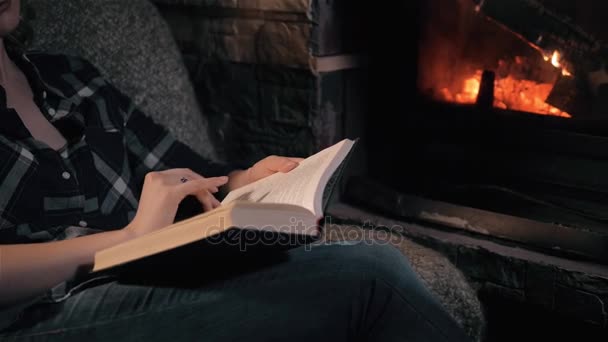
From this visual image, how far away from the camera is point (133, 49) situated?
62.9 inches

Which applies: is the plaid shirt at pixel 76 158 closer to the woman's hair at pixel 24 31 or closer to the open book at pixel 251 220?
the woman's hair at pixel 24 31

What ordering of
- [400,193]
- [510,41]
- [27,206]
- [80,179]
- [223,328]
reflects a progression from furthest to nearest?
[400,193], [510,41], [80,179], [27,206], [223,328]

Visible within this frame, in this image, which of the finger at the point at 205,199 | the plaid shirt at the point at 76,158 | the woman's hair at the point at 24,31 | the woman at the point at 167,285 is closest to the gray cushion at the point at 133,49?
the woman's hair at the point at 24,31

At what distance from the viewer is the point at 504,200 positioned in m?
1.57

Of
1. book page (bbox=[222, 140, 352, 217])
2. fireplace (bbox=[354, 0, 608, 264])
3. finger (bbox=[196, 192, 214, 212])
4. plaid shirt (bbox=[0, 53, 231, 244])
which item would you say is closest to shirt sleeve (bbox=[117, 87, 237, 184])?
plaid shirt (bbox=[0, 53, 231, 244])

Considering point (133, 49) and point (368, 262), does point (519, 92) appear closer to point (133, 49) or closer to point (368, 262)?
point (368, 262)

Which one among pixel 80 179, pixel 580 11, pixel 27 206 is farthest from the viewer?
pixel 580 11

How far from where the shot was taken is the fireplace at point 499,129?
1426 mm

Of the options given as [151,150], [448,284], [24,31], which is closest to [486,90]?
[448,284]

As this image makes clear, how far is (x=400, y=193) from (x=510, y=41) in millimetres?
466

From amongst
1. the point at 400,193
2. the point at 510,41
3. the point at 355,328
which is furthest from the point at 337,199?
the point at 355,328

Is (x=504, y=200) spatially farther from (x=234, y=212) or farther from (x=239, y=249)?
(x=234, y=212)

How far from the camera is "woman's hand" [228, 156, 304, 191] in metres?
1.07

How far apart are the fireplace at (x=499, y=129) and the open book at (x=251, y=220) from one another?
31.4 inches
